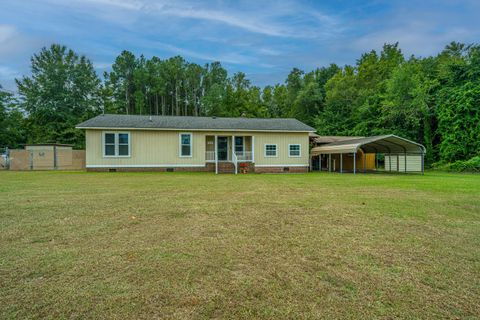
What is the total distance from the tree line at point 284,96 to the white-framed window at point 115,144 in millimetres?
18143

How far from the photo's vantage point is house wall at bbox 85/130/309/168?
16297 mm

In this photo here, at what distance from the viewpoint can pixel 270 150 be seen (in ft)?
60.4

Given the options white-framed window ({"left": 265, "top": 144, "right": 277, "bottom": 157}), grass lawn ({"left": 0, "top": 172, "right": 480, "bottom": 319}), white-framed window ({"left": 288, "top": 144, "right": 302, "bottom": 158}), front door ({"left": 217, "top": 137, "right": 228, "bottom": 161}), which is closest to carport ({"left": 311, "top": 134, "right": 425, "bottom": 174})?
white-framed window ({"left": 288, "top": 144, "right": 302, "bottom": 158})

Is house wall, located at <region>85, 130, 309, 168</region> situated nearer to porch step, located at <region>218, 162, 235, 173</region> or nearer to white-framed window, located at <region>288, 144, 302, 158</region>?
white-framed window, located at <region>288, 144, 302, 158</region>

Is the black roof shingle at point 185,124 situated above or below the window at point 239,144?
above

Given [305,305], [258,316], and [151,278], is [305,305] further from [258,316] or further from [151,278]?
[151,278]

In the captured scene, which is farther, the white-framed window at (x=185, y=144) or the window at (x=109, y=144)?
the white-framed window at (x=185, y=144)

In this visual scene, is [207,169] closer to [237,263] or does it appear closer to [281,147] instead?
[281,147]

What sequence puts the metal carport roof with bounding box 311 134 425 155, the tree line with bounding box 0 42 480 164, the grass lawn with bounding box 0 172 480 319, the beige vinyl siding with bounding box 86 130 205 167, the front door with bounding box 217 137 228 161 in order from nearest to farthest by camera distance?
the grass lawn with bounding box 0 172 480 319, the metal carport roof with bounding box 311 134 425 155, the beige vinyl siding with bounding box 86 130 205 167, the front door with bounding box 217 137 228 161, the tree line with bounding box 0 42 480 164

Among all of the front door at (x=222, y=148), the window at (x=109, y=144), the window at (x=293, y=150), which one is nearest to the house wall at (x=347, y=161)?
the window at (x=293, y=150)

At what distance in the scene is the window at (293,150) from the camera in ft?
61.2

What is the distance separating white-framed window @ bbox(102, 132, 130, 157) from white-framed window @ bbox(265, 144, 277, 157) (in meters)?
9.04

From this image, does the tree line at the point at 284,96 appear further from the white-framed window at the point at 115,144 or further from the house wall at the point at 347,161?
the white-framed window at the point at 115,144

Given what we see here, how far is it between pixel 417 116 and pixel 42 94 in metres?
40.9
